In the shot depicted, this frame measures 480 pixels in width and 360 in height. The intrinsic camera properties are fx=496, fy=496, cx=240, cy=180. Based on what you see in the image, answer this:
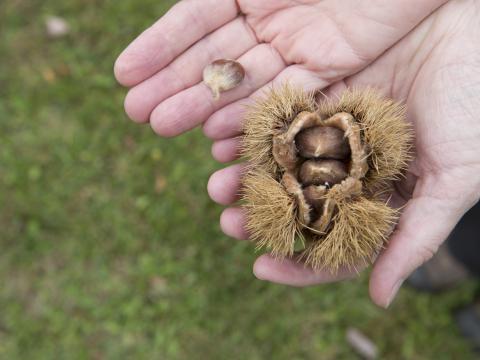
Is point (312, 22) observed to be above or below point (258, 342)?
above

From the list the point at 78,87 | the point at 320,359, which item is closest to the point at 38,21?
the point at 78,87

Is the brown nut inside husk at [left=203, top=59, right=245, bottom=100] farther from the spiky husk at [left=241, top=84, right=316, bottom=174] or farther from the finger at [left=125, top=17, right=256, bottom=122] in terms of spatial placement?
the spiky husk at [left=241, top=84, right=316, bottom=174]

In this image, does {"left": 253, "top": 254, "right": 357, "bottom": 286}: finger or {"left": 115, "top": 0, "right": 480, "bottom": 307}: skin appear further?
{"left": 253, "top": 254, "right": 357, "bottom": 286}: finger

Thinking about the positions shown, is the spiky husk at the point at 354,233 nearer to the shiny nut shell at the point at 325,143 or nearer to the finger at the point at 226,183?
the shiny nut shell at the point at 325,143

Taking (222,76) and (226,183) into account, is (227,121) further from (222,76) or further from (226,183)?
(226,183)

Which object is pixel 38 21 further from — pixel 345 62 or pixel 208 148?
pixel 345 62

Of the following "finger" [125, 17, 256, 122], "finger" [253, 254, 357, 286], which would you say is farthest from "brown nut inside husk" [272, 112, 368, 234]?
"finger" [125, 17, 256, 122]
